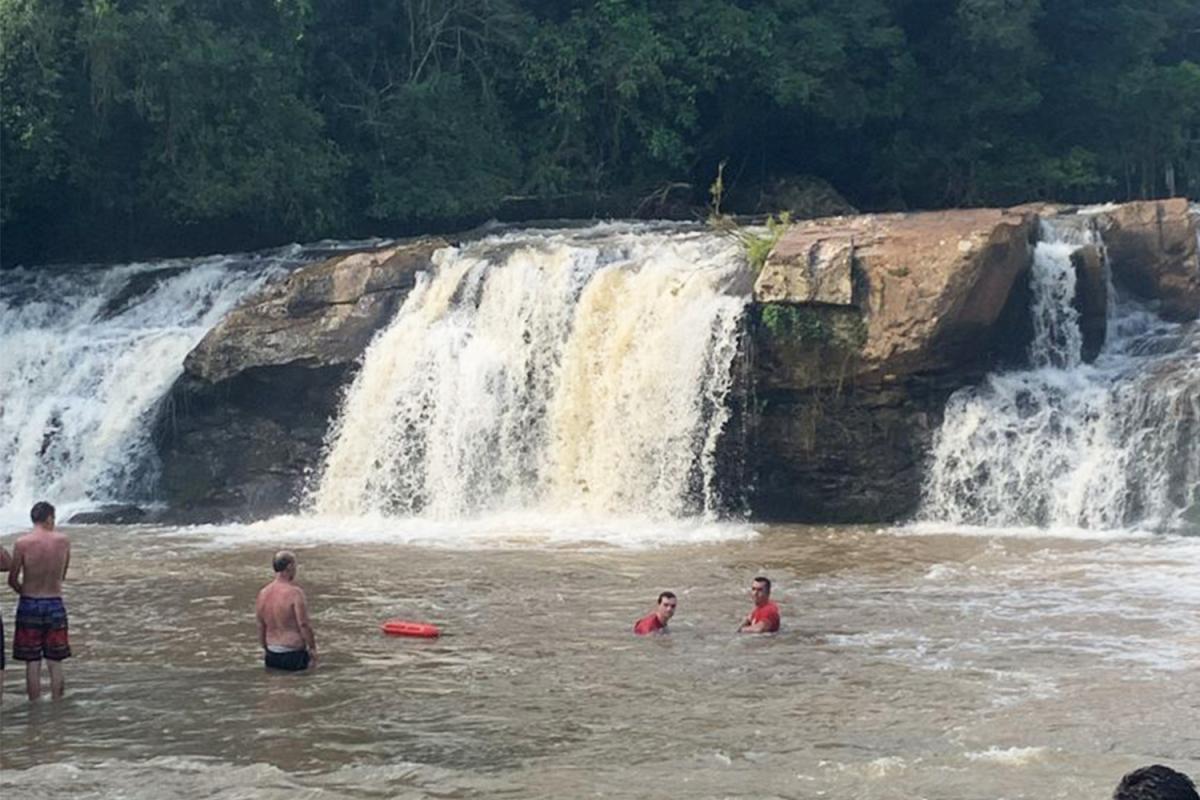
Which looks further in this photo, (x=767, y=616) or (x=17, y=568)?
(x=767, y=616)

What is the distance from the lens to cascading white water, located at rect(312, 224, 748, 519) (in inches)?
760

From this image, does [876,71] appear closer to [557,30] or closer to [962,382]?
[557,30]

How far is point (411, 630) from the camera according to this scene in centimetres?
1255

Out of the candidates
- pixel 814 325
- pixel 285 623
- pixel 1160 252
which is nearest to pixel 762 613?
pixel 285 623

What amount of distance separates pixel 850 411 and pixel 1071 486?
239 cm

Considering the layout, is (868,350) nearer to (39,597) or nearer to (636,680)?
(636,680)

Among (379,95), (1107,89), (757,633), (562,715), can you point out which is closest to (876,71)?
(1107,89)

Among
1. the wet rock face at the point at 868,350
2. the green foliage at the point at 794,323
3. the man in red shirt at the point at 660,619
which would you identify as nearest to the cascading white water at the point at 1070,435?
the wet rock face at the point at 868,350

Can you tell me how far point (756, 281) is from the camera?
19.0 m

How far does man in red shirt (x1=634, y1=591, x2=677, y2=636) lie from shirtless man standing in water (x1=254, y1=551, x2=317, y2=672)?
7.78 ft

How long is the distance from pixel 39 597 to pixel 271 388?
35.1ft

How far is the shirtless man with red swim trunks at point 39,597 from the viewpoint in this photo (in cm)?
1043

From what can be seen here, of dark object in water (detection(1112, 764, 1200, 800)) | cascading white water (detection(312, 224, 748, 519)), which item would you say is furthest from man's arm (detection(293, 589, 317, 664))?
cascading white water (detection(312, 224, 748, 519))

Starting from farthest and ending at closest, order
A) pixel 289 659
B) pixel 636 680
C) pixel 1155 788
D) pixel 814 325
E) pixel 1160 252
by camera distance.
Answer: pixel 1160 252
pixel 814 325
pixel 289 659
pixel 636 680
pixel 1155 788
